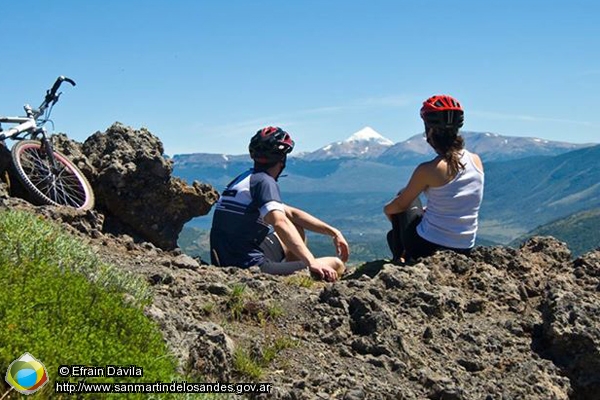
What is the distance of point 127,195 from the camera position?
16109mm

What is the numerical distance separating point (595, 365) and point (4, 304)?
229 inches

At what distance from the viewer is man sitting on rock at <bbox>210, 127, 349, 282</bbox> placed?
33.8 feet

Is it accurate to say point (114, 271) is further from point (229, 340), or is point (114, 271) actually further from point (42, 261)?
point (229, 340)

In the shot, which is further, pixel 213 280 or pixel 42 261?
pixel 213 280

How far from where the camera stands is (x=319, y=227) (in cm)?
1123

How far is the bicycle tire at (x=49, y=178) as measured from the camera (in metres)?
13.1

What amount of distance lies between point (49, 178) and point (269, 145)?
5225 mm

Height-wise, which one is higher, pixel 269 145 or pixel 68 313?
pixel 269 145

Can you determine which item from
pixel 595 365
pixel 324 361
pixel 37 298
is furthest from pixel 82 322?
pixel 595 365

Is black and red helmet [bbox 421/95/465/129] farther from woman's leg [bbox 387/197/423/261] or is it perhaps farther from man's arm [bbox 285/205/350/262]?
man's arm [bbox 285/205/350/262]

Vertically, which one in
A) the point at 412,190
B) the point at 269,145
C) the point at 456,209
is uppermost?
the point at 269,145

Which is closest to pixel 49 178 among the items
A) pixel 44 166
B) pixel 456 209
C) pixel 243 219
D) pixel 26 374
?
pixel 44 166

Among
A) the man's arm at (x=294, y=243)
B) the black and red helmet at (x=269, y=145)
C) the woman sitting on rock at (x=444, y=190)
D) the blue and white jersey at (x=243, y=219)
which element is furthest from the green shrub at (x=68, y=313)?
the woman sitting on rock at (x=444, y=190)

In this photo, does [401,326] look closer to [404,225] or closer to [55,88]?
[404,225]
